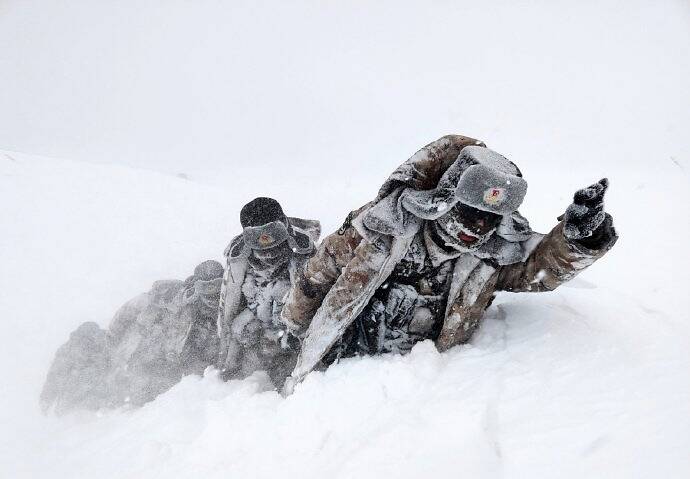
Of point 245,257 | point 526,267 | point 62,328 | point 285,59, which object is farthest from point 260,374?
point 285,59

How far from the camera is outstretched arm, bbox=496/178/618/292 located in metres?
1.89

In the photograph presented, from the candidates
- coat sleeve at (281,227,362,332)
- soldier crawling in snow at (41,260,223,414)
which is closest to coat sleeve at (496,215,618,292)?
coat sleeve at (281,227,362,332)

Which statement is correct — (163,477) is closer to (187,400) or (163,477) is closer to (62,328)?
(187,400)

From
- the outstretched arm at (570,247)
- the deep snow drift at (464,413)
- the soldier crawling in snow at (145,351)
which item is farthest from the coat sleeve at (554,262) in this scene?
the soldier crawling in snow at (145,351)

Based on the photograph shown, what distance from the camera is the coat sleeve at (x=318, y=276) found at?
272 centimetres

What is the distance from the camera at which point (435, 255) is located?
96.7 inches

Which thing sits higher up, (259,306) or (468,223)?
(468,223)

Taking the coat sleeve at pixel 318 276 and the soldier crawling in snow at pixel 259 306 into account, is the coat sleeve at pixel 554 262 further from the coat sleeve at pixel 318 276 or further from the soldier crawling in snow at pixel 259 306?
the soldier crawling in snow at pixel 259 306

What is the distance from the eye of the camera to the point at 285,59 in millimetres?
70688

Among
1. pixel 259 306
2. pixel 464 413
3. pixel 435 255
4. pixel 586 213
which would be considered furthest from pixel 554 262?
pixel 259 306

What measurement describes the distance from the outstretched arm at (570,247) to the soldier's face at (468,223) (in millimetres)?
309

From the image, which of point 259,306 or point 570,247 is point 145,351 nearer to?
point 259,306

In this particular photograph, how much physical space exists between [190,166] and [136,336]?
3449 cm

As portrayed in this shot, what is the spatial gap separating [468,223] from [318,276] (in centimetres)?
105
